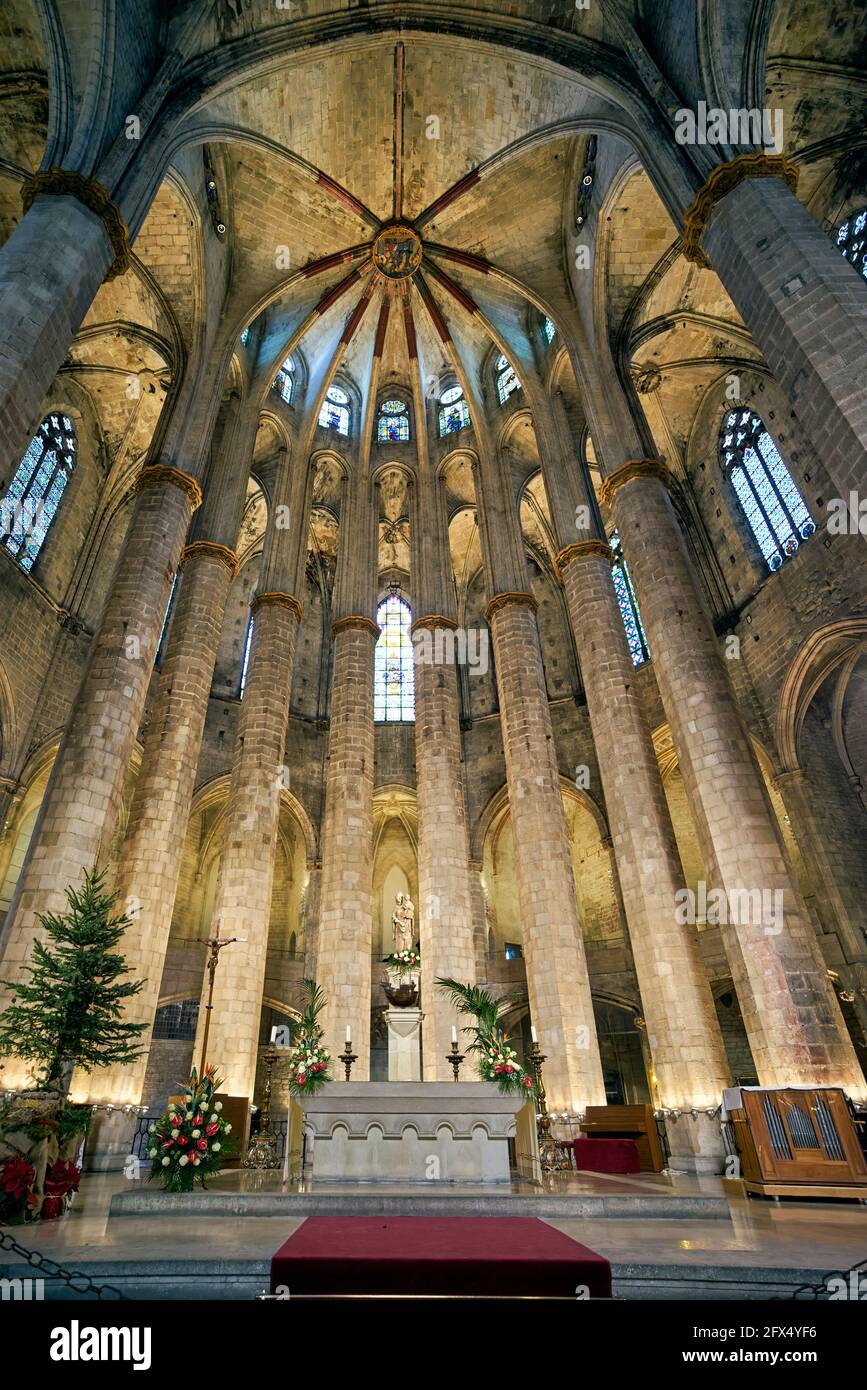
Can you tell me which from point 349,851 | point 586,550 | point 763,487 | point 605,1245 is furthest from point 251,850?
point 763,487

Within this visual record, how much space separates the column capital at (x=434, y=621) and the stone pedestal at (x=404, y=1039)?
31.6 feet

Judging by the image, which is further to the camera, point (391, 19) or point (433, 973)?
point (391, 19)

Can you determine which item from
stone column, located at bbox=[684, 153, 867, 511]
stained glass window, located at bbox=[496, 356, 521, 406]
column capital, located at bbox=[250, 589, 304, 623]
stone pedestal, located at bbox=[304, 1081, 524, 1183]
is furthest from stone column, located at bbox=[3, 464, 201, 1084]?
stained glass window, located at bbox=[496, 356, 521, 406]

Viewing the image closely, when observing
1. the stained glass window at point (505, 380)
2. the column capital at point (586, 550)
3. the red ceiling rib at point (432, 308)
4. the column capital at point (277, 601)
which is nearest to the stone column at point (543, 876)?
the column capital at point (586, 550)

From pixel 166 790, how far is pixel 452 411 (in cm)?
1692

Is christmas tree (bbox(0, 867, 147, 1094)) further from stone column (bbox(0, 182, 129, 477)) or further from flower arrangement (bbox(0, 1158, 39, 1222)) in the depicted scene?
stone column (bbox(0, 182, 129, 477))

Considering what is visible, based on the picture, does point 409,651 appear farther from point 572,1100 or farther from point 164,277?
point 572,1100

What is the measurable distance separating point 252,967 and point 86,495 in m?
14.0

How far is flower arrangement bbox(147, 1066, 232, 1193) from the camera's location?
22.8 feet

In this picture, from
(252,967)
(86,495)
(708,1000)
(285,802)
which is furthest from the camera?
(285,802)

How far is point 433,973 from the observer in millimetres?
14531

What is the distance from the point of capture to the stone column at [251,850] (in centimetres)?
1316

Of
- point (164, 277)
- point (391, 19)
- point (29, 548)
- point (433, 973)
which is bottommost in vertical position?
point (433, 973)
